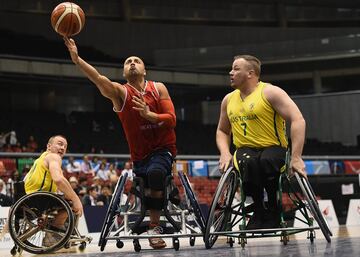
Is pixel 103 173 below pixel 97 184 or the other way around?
the other way around

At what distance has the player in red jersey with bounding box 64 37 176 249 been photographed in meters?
5.49

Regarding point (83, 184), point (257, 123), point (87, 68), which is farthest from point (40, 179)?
point (83, 184)

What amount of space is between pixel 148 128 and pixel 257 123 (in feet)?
3.53

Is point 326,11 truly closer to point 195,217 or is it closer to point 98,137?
point 98,137

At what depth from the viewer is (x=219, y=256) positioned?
3867 mm

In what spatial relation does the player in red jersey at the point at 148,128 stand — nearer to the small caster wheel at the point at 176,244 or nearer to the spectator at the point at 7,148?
the small caster wheel at the point at 176,244

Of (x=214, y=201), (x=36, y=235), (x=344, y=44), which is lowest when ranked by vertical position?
(x=36, y=235)

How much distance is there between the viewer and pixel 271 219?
496 cm

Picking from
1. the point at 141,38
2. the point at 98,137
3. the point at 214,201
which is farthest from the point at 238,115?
the point at 141,38

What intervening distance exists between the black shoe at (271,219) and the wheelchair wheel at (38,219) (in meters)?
1.82

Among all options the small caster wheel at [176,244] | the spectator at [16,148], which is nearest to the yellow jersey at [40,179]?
the small caster wheel at [176,244]

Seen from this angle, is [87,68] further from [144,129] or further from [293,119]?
[293,119]

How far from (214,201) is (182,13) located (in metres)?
28.1

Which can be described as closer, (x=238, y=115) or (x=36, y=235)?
(x=238, y=115)
